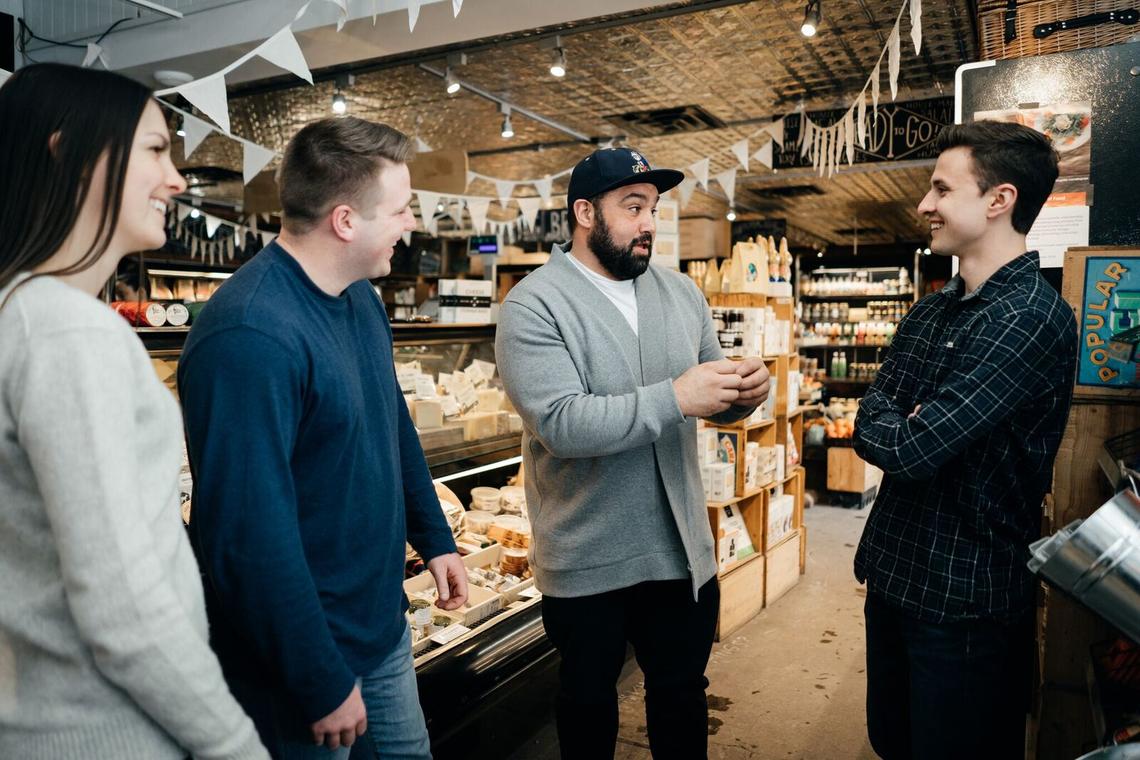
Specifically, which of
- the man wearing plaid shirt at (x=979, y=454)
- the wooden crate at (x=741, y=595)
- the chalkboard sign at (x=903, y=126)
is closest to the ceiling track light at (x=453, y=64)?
the chalkboard sign at (x=903, y=126)

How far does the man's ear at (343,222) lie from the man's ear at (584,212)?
2.66 feet

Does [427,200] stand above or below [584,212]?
above

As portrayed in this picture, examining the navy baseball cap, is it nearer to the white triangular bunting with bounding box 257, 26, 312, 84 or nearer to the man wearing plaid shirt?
the man wearing plaid shirt

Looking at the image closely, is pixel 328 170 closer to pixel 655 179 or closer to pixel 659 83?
pixel 655 179

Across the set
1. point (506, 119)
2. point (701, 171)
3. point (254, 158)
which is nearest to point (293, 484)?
point (254, 158)

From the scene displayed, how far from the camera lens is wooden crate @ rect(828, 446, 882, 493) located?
26.5 feet

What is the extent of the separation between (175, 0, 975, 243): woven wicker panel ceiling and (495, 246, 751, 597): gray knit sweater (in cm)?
356

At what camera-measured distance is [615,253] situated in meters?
2.21

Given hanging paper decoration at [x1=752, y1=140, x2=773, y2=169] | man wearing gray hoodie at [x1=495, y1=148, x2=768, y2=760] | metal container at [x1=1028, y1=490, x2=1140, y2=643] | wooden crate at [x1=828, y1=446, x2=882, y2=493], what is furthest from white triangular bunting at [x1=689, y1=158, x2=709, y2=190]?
metal container at [x1=1028, y1=490, x2=1140, y2=643]

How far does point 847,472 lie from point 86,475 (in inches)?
312

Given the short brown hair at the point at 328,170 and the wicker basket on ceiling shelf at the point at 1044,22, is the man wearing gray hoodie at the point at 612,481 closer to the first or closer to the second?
the short brown hair at the point at 328,170

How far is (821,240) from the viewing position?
15.4 m

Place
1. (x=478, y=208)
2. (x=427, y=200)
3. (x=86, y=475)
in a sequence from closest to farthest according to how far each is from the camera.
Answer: (x=86, y=475)
(x=427, y=200)
(x=478, y=208)

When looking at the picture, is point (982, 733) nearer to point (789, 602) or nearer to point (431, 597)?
point (431, 597)
